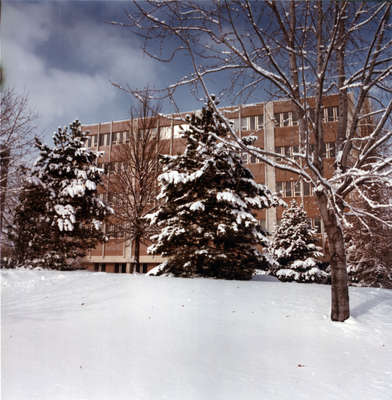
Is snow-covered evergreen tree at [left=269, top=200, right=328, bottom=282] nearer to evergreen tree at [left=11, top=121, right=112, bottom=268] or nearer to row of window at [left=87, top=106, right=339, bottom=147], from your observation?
row of window at [left=87, top=106, right=339, bottom=147]

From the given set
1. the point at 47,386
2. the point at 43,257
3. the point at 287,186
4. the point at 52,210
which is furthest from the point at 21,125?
the point at 287,186

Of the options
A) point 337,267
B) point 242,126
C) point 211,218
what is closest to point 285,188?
point 242,126

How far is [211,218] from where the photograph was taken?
11.4 metres

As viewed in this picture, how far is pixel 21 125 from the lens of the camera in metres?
9.86

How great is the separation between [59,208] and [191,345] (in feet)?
34.1

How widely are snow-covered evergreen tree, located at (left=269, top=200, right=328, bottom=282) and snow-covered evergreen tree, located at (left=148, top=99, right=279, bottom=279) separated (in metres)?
7.66

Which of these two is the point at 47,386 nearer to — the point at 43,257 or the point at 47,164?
the point at 43,257

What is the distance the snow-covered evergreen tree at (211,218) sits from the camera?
1099 cm

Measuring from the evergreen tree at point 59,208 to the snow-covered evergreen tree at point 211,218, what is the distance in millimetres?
4138

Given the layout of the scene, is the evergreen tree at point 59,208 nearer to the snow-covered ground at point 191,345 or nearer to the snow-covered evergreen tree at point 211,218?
the snow-covered evergreen tree at point 211,218

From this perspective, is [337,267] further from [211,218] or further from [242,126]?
[242,126]

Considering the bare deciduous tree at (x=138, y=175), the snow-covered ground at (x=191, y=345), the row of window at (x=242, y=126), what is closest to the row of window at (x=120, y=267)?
the row of window at (x=242, y=126)

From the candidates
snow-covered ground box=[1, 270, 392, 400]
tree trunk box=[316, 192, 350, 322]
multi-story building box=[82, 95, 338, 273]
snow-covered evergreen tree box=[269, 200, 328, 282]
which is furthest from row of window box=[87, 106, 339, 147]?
tree trunk box=[316, 192, 350, 322]

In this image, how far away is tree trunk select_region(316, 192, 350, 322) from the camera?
6.17 m
